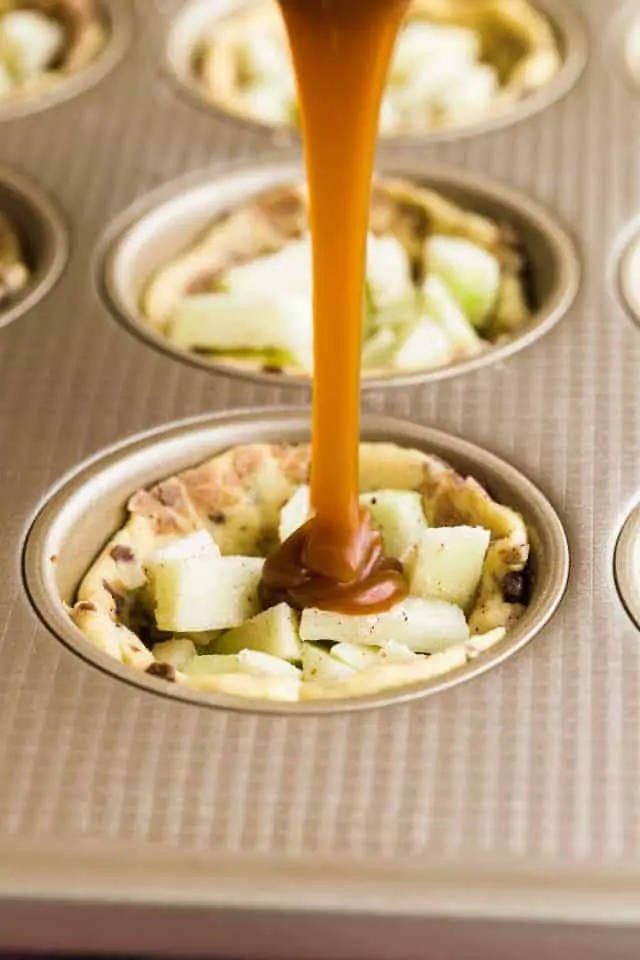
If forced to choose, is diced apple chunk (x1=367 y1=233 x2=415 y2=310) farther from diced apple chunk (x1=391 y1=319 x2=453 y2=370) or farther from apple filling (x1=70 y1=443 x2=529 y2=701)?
apple filling (x1=70 y1=443 x2=529 y2=701)

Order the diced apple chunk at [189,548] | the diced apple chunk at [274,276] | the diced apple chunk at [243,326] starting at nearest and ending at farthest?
the diced apple chunk at [189,548]
the diced apple chunk at [243,326]
the diced apple chunk at [274,276]

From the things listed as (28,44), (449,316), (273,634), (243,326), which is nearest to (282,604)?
(273,634)

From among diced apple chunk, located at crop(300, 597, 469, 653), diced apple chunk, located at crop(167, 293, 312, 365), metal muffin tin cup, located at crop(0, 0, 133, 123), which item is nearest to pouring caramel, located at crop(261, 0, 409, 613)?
diced apple chunk, located at crop(300, 597, 469, 653)

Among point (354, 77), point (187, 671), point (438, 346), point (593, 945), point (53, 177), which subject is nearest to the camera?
point (593, 945)

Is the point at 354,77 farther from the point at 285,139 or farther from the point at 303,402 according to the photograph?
the point at 285,139

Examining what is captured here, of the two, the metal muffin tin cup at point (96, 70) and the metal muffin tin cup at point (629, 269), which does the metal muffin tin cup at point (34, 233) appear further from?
the metal muffin tin cup at point (629, 269)

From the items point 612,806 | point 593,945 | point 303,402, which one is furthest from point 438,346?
point 593,945

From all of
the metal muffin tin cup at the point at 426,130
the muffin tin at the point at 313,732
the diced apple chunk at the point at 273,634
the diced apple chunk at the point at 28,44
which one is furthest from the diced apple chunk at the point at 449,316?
the diced apple chunk at the point at 28,44
